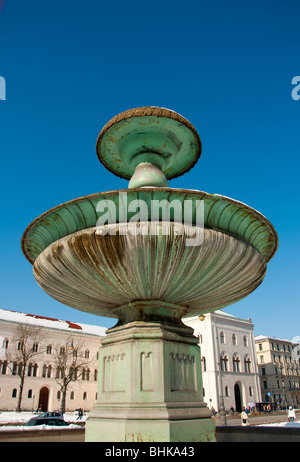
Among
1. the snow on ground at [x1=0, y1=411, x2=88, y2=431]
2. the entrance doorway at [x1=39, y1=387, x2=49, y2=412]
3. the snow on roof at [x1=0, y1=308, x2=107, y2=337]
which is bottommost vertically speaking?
the snow on ground at [x1=0, y1=411, x2=88, y2=431]

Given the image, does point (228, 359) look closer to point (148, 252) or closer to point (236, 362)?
point (236, 362)

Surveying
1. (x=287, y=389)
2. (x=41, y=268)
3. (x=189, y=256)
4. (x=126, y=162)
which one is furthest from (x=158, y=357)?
(x=287, y=389)

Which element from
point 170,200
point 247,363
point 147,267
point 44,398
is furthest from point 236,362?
point 170,200

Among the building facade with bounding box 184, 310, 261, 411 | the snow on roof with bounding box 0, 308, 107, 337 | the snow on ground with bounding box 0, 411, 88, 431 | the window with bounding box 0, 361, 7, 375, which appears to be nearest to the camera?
the snow on ground with bounding box 0, 411, 88, 431

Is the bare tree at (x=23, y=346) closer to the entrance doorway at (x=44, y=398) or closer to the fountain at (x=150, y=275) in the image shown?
the entrance doorway at (x=44, y=398)

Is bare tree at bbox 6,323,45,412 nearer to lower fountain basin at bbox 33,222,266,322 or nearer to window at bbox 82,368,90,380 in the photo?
→ window at bbox 82,368,90,380

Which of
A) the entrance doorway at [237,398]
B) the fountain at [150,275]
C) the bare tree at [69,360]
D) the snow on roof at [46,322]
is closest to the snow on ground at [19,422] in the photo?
the fountain at [150,275]

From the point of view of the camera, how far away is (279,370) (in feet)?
200

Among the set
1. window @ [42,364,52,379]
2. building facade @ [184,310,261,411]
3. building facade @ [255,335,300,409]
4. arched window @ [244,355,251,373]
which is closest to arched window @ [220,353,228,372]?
building facade @ [184,310,261,411]

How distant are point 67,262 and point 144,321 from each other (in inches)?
46.8

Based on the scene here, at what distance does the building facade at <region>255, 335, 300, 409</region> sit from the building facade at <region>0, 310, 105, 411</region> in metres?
29.3

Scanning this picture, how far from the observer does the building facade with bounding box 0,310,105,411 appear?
135 ft

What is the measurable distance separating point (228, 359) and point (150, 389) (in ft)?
142
